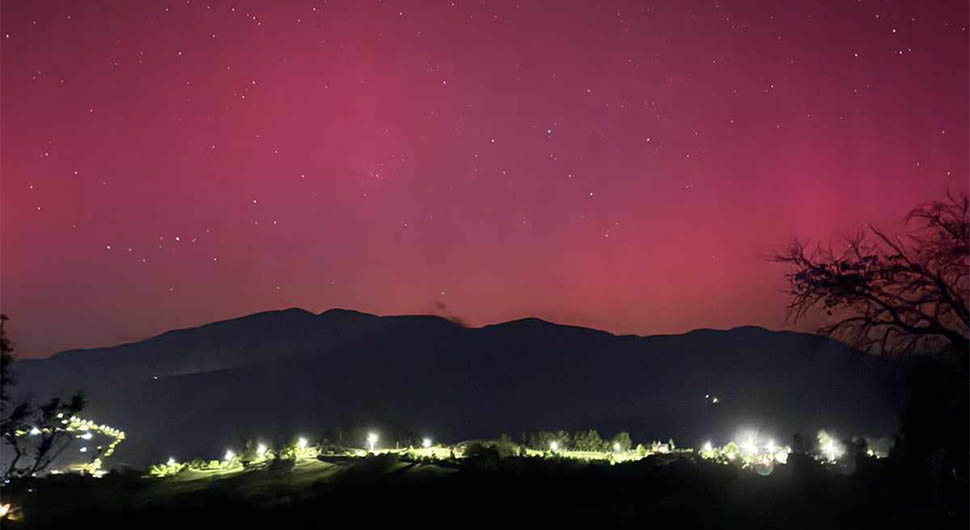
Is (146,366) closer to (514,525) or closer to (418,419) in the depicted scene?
(418,419)

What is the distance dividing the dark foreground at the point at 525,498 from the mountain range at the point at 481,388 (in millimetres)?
21885

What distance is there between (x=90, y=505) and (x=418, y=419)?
67.9 m

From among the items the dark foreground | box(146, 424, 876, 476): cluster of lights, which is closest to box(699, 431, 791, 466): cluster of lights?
box(146, 424, 876, 476): cluster of lights

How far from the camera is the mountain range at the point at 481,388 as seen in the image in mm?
74562

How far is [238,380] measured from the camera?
370ft

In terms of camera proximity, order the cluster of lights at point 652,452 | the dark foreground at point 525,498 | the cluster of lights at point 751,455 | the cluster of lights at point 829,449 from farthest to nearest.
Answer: the cluster of lights at point 829,449
the cluster of lights at point 652,452
the cluster of lights at point 751,455
the dark foreground at point 525,498

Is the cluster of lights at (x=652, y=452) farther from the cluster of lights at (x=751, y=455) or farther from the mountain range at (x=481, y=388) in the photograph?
the mountain range at (x=481, y=388)

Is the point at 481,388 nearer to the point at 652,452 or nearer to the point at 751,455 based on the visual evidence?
the point at 652,452

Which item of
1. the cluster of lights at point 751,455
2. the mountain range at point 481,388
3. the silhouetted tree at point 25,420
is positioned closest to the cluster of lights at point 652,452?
the cluster of lights at point 751,455

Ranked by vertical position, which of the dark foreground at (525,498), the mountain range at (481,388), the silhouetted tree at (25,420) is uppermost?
the mountain range at (481,388)

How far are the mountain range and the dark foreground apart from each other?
21.9 m

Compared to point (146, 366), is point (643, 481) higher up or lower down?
lower down

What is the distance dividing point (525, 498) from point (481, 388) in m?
84.4

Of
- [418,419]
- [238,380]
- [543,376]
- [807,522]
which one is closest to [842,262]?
[807,522]
